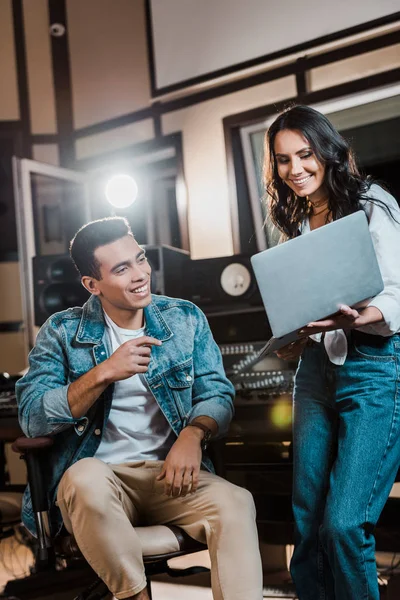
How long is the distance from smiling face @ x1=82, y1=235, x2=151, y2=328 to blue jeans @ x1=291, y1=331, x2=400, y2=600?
464 mm

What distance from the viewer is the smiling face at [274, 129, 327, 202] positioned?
5.49 ft

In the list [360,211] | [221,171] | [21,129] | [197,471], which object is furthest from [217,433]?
[21,129]

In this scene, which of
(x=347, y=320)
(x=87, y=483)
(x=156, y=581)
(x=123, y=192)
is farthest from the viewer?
(x=123, y=192)

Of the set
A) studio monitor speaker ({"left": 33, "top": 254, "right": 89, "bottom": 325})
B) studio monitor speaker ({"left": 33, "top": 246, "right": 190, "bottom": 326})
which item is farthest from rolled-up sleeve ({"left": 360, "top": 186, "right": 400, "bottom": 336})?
studio monitor speaker ({"left": 33, "top": 254, "right": 89, "bottom": 325})

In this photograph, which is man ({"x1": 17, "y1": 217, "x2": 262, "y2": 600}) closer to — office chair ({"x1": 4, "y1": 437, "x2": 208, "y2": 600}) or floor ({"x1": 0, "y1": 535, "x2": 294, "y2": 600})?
office chair ({"x1": 4, "y1": 437, "x2": 208, "y2": 600})

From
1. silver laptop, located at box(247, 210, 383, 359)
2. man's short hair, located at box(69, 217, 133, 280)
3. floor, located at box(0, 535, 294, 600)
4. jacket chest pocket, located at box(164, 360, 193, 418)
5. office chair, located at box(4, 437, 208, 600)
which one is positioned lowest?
floor, located at box(0, 535, 294, 600)

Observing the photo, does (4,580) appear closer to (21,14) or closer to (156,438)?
(156,438)

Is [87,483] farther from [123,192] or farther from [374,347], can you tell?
[123,192]

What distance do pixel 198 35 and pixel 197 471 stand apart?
2245 mm

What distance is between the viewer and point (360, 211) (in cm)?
148

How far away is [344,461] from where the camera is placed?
155cm

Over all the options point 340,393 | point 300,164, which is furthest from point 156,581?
point 300,164

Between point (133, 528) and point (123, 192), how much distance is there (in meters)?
1.92

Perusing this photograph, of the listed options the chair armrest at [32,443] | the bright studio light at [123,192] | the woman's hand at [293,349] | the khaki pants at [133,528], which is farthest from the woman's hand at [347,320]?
the bright studio light at [123,192]
